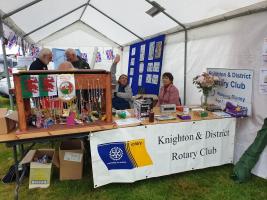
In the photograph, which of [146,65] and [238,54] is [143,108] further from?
[146,65]

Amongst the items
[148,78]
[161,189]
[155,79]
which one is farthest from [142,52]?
[161,189]

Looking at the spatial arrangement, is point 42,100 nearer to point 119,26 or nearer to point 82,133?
point 82,133

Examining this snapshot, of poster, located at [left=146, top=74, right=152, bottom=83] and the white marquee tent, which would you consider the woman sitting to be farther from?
poster, located at [left=146, top=74, right=152, bottom=83]

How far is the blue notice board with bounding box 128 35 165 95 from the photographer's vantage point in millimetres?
5012

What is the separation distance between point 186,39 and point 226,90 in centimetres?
127

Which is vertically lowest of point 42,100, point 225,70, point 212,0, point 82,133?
point 82,133

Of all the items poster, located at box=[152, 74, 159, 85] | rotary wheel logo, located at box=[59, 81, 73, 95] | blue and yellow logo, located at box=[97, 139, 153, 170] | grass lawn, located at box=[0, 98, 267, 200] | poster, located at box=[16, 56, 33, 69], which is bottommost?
grass lawn, located at box=[0, 98, 267, 200]

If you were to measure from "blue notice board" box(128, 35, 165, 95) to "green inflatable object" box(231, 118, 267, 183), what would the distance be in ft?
8.44

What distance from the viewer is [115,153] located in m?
2.39

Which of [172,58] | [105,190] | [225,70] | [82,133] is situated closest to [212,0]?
[225,70]

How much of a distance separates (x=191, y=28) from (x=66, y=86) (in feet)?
7.97

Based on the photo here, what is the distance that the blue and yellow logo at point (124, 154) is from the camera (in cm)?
237

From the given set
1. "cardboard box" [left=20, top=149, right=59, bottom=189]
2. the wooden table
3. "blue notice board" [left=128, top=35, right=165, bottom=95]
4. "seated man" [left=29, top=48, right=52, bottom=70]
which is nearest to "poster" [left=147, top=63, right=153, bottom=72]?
"blue notice board" [left=128, top=35, right=165, bottom=95]

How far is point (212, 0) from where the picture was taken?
281 cm
